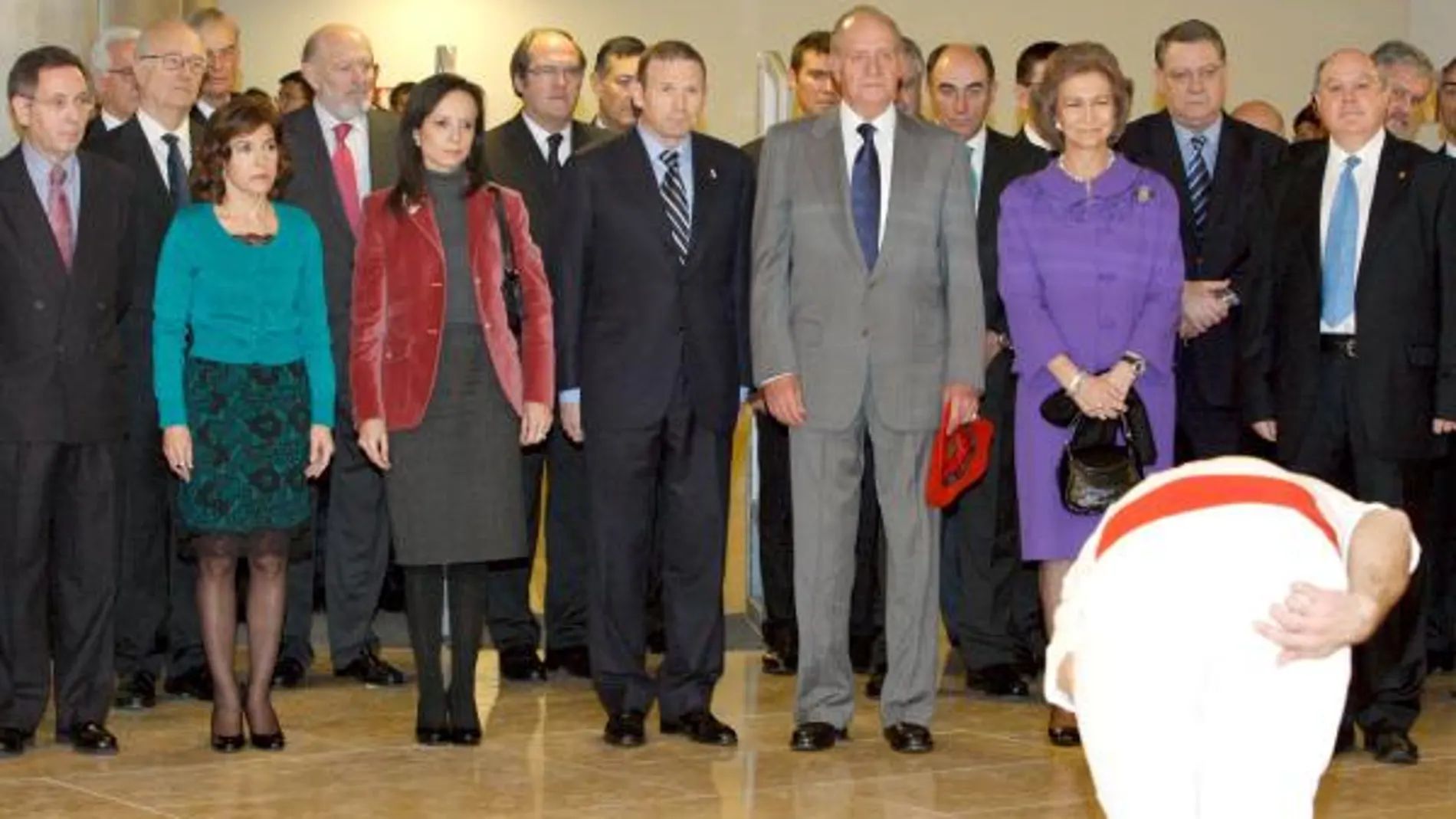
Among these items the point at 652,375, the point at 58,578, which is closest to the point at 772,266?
the point at 652,375

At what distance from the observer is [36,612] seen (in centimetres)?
680

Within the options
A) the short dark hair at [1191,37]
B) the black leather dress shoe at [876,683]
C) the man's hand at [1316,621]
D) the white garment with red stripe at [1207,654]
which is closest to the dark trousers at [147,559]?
the black leather dress shoe at [876,683]

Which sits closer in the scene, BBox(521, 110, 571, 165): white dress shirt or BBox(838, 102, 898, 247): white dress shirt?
BBox(838, 102, 898, 247): white dress shirt

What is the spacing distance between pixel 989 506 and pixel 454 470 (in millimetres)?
1880

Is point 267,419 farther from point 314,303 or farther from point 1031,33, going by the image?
point 1031,33

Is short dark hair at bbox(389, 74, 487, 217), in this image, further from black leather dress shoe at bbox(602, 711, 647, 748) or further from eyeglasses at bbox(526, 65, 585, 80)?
black leather dress shoe at bbox(602, 711, 647, 748)

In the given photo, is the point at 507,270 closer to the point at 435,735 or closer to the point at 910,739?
the point at 435,735

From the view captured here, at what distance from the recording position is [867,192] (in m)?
6.91

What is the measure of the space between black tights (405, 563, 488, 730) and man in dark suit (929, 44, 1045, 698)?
65.4 inches

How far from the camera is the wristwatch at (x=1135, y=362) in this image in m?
6.87

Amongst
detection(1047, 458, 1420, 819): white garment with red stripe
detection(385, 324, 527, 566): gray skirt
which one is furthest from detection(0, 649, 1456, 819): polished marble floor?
detection(1047, 458, 1420, 819): white garment with red stripe

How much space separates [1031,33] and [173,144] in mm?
7802

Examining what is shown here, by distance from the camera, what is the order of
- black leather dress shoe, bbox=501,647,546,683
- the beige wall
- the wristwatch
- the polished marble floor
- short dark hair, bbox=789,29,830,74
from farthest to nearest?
the beige wall, short dark hair, bbox=789,29,830,74, black leather dress shoe, bbox=501,647,546,683, the wristwatch, the polished marble floor

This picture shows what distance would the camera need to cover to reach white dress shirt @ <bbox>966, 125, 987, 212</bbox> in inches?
308
